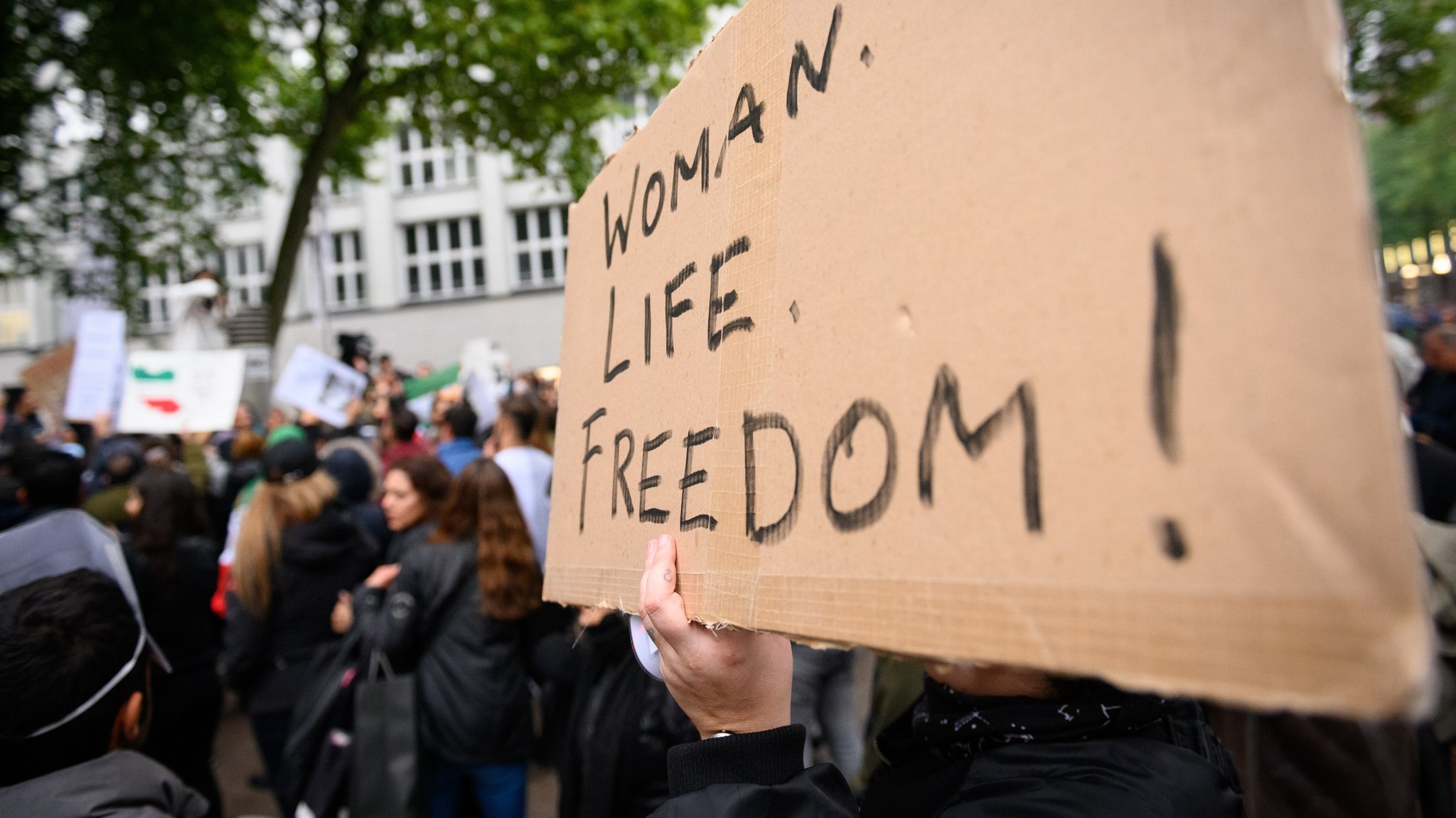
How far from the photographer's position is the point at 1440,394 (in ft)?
20.0

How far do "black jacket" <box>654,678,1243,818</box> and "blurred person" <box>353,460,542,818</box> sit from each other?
202 cm

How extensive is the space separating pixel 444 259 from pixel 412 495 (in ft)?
79.9

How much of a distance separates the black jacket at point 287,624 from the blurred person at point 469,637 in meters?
0.64

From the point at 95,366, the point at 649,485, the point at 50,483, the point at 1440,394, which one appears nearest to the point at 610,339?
the point at 649,485

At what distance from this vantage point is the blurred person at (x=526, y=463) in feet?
14.0

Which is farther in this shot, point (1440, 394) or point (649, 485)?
point (1440, 394)

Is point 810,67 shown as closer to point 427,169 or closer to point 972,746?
point 972,746

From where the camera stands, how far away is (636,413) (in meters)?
1.48

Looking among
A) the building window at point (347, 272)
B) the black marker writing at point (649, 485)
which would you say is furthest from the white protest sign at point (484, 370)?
the building window at point (347, 272)

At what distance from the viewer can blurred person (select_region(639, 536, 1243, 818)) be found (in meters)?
1.21

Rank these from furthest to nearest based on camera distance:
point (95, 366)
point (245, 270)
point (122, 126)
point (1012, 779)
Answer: point (245, 270) → point (122, 126) → point (95, 366) → point (1012, 779)

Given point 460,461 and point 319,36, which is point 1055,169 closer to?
point 460,461

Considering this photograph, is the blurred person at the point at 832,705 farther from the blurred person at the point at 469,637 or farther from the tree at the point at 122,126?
the tree at the point at 122,126

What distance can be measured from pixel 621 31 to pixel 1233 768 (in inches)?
401
